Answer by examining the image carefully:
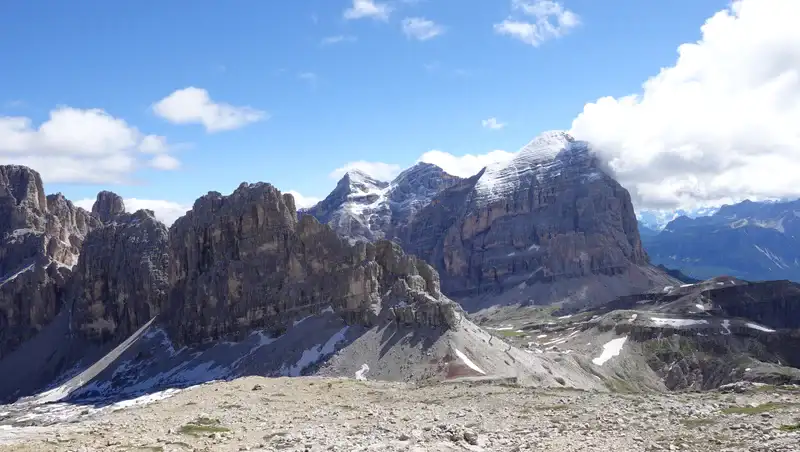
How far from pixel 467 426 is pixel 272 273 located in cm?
12444

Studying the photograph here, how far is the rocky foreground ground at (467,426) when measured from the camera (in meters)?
37.9

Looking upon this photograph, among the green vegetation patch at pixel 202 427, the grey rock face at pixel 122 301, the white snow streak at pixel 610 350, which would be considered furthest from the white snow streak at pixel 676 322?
the green vegetation patch at pixel 202 427

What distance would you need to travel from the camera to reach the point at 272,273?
166 meters

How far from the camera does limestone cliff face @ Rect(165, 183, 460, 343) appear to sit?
143m

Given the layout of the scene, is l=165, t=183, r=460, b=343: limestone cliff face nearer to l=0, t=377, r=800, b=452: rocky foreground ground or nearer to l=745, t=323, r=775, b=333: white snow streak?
l=0, t=377, r=800, b=452: rocky foreground ground

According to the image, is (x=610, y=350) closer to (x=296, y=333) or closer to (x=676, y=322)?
(x=676, y=322)

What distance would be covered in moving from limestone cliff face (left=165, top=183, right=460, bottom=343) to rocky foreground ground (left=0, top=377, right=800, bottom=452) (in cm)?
6530

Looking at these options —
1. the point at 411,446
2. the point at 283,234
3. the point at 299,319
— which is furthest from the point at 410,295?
the point at 411,446

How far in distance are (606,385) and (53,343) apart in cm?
15936

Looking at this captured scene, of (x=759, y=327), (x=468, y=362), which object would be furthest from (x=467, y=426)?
(x=759, y=327)

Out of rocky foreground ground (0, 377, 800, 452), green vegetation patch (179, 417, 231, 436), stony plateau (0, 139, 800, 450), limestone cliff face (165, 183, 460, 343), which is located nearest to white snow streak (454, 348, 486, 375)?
stony plateau (0, 139, 800, 450)

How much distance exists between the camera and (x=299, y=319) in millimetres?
149375

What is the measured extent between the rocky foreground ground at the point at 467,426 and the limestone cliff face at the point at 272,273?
65299 millimetres

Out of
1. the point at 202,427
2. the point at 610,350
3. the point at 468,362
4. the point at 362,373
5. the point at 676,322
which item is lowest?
the point at 610,350
